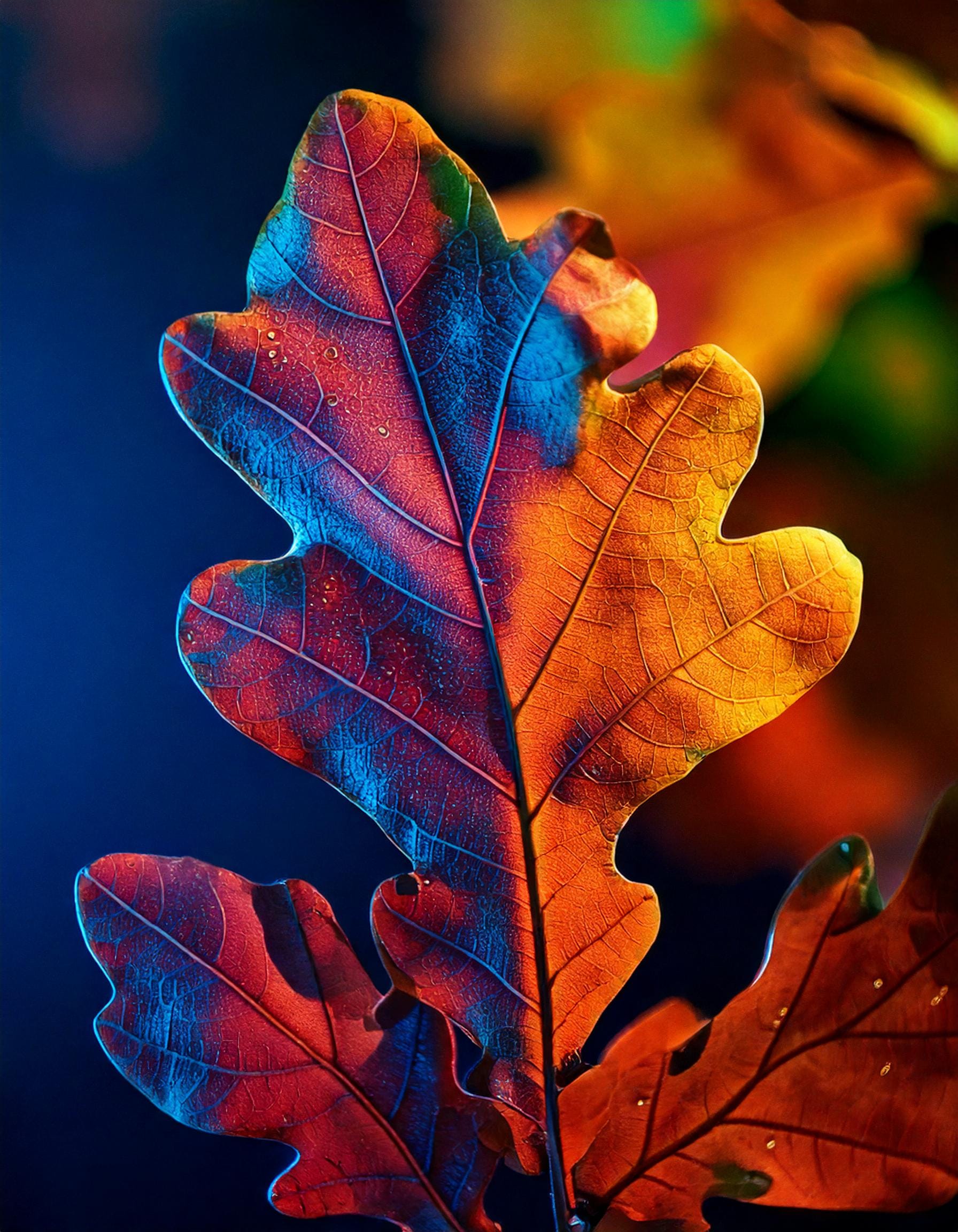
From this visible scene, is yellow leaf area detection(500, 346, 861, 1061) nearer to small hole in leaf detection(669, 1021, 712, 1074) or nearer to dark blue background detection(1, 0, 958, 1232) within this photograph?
small hole in leaf detection(669, 1021, 712, 1074)

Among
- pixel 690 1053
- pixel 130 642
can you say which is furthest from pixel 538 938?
pixel 130 642

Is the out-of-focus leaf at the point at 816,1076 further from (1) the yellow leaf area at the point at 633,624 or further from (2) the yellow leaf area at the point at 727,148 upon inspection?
(2) the yellow leaf area at the point at 727,148

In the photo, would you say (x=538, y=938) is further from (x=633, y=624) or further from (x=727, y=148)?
(x=727, y=148)

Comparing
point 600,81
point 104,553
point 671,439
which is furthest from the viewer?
point 104,553

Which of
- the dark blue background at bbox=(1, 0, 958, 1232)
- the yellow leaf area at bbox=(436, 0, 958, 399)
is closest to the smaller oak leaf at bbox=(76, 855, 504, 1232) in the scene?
the dark blue background at bbox=(1, 0, 958, 1232)

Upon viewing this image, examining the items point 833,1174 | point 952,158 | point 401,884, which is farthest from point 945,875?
point 952,158

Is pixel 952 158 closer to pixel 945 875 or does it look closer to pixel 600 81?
pixel 600 81

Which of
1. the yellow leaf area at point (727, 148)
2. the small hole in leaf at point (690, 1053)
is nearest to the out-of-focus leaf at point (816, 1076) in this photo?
the small hole in leaf at point (690, 1053)
